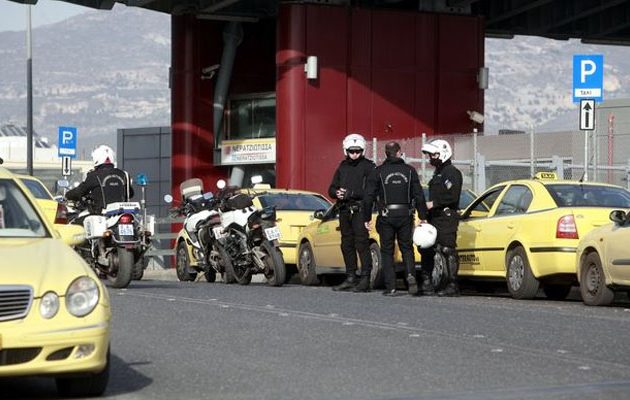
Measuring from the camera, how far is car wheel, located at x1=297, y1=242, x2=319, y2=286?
2308 cm

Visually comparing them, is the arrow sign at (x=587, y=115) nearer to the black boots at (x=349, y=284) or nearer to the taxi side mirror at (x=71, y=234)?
the black boots at (x=349, y=284)

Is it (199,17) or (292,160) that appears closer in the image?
(292,160)

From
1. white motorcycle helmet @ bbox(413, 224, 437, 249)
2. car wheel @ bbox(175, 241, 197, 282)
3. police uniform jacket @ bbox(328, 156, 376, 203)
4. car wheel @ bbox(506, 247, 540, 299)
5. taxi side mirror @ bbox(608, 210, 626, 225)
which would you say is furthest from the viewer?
car wheel @ bbox(175, 241, 197, 282)

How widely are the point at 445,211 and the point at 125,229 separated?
12.1 feet

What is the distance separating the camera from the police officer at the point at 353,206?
2030cm

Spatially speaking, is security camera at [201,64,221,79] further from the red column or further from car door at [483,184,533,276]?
car door at [483,184,533,276]

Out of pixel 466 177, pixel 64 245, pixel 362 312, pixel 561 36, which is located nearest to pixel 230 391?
pixel 64 245

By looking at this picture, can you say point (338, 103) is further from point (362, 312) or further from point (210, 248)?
point (362, 312)

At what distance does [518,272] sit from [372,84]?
23.9m

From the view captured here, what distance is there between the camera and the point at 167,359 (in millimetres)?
11461

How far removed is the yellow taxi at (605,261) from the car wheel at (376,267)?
3983mm

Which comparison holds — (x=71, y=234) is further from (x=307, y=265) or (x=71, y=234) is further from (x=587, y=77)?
(x=587, y=77)

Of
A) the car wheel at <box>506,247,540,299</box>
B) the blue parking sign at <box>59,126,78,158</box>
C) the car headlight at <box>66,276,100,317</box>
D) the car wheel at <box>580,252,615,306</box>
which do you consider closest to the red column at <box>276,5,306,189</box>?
the blue parking sign at <box>59,126,78,158</box>

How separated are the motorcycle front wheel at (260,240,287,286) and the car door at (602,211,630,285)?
18.9 feet
